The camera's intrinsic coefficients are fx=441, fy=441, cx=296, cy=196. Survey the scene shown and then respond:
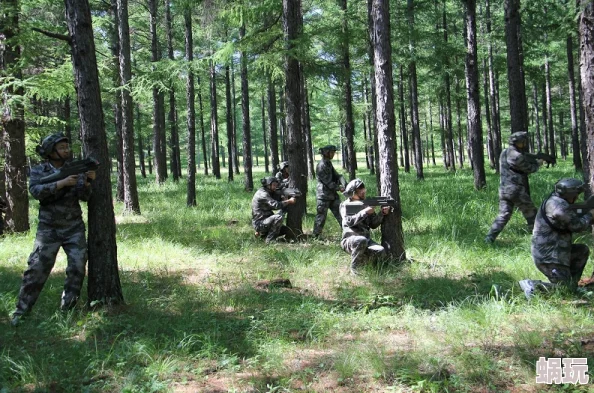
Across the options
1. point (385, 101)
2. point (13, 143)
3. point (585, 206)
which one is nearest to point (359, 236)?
point (385, 101)

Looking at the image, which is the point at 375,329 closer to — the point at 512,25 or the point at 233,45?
the point at 233,45

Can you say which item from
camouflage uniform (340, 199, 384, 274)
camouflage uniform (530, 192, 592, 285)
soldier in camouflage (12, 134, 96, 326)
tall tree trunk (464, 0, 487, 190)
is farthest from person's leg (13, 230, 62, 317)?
tall tree trunk (464, 0, 487, 190)

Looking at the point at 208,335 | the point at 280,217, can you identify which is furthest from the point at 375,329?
the point at 280,217

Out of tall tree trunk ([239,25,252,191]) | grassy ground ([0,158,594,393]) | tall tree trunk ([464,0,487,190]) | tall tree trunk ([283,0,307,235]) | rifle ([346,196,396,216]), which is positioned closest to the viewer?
grassy ground ([0,158,594,393])

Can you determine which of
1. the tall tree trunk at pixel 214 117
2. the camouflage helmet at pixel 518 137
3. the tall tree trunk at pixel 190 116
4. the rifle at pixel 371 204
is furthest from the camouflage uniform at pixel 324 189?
the tall tree trunk at pixel 214 117

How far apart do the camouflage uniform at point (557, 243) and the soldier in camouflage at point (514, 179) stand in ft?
8.12

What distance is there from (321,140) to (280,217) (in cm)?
3620

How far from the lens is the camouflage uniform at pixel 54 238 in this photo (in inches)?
196

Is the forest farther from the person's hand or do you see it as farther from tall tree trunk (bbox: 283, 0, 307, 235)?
the person's hand

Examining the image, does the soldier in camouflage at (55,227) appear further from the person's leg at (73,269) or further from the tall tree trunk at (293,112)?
the tall tree trunk at (293,112)

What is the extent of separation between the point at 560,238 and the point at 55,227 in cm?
591

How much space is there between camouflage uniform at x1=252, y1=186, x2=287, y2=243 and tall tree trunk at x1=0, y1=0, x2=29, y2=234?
5.10 meters

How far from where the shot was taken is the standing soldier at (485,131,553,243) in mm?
7812

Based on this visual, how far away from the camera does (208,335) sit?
443cm
